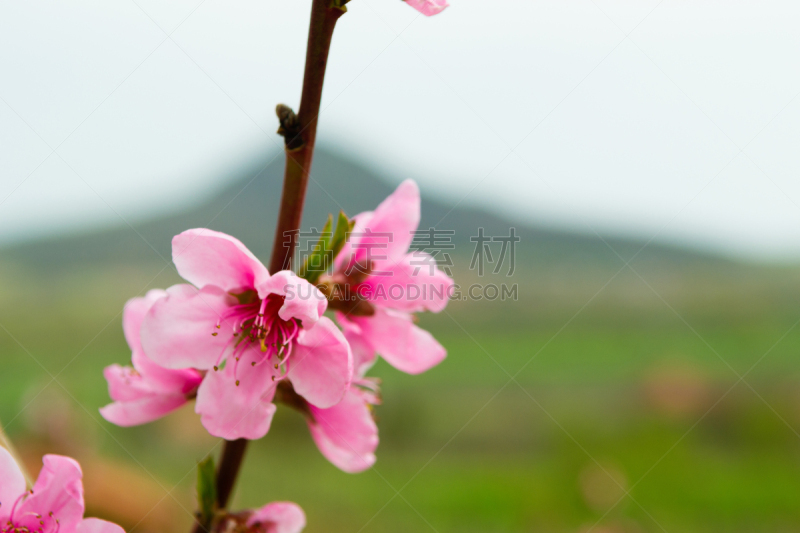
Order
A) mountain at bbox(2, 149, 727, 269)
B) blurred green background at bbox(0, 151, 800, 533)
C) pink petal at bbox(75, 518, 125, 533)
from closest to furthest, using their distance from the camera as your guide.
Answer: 1. pink petal at bbox(75, 518, 125, 533)
2. blurred green background at bbox(0, 151, 800, 533)
3. mountain at bbox(2, 149, 727, 269)

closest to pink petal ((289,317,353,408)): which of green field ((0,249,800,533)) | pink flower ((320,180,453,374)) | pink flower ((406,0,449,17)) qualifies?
pink flower ((320,180,453,374))

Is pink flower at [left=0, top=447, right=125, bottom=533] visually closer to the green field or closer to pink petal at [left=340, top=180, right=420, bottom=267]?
pink petal at [left=340, top=180, right=420, bottom=267]

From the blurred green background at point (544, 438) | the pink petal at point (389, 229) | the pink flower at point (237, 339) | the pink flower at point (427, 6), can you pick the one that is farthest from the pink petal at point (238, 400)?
the blurred green background at point (544, 438)

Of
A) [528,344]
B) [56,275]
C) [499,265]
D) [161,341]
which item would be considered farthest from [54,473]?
Result: [56,275]

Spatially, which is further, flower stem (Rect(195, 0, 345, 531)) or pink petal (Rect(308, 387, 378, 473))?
pink petal (Rect(308, 387, 378, 473))

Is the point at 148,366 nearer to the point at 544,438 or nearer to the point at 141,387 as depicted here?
the point at 141,387

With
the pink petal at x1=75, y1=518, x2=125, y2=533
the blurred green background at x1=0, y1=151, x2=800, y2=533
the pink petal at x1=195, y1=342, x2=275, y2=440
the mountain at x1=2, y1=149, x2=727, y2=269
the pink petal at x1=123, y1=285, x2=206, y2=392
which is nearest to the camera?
the pink petal at x1=75, y1=518, x2=125, y2=533

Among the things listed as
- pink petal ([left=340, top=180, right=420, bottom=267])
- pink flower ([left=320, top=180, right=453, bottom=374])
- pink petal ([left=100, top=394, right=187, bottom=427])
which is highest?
pink petal ([left=340, top=180, right=420, bottom=267])

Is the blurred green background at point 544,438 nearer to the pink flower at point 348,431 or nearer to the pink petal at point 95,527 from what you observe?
the pink flower at point 348,431
